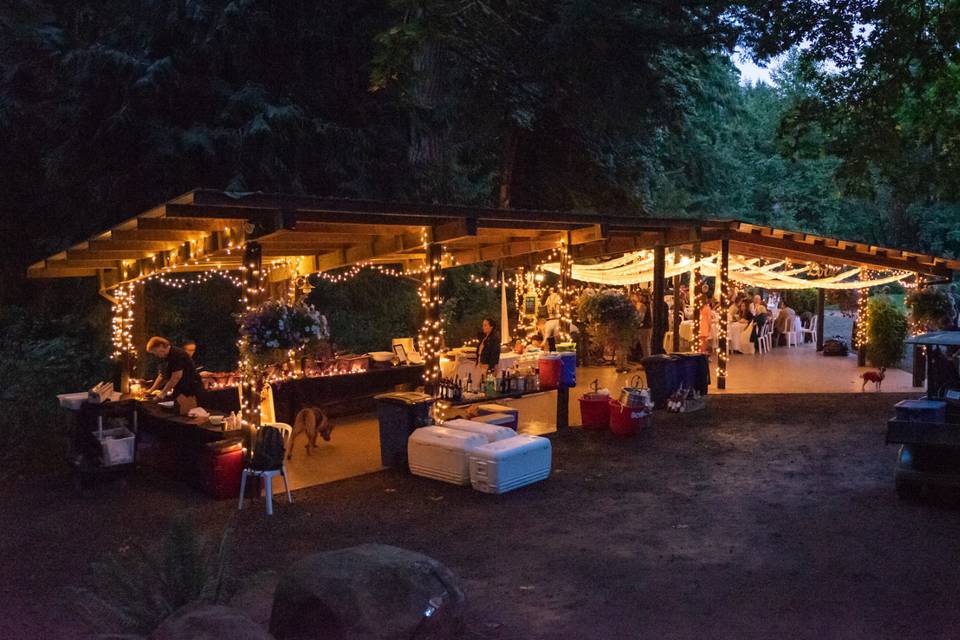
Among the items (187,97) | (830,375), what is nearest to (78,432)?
(187,97)

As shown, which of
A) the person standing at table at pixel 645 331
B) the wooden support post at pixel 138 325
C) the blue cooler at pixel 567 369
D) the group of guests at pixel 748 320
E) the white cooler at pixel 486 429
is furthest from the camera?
the group of guests at pixel 748 320

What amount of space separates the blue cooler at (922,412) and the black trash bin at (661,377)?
409 centimetres

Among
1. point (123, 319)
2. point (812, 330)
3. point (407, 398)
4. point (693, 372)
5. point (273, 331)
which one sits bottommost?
point (812, 330)

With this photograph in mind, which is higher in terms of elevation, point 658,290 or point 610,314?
point 658,290

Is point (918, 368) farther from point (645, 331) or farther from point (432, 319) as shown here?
point (432, 319)

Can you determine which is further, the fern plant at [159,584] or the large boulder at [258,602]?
the large boulder at [258,602]

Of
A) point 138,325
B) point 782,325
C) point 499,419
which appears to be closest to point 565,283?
point 499,419

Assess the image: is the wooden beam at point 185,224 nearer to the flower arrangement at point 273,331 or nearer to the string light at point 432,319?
the flower arrangement at point 273,331

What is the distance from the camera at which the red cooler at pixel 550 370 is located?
9969 millimetres

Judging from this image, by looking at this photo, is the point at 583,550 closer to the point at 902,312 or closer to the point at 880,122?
the point at 880,122

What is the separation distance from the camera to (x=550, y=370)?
1011cm

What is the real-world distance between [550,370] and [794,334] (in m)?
12.5

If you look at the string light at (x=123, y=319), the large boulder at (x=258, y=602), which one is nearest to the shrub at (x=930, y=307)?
→ the large boulder at (x=258, y=602)

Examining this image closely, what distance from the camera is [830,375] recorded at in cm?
1414
